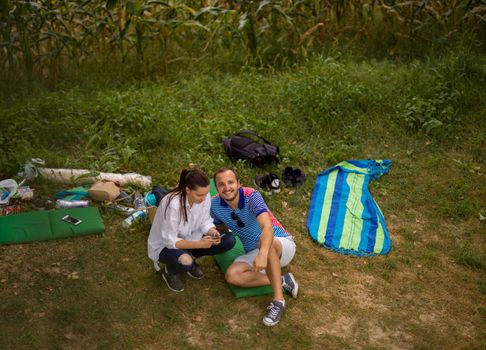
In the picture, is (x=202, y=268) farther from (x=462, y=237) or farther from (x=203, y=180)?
(x=462, y=237)

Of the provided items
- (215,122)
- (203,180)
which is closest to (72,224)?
(203,180)

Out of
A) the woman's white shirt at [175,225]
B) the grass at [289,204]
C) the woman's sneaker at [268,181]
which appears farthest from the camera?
the woman's sneaker at [268,181]

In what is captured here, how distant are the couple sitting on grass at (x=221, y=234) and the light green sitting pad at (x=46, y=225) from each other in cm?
95

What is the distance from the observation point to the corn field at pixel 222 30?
7.91 m

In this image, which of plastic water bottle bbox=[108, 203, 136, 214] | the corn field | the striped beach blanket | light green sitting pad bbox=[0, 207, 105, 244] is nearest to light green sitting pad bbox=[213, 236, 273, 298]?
the striped beach blanket

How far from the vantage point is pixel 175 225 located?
4.53m

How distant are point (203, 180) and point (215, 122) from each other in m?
2.63

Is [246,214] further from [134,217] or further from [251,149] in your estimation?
[251,149]

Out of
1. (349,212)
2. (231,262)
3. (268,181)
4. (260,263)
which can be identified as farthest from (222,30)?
(260,263)

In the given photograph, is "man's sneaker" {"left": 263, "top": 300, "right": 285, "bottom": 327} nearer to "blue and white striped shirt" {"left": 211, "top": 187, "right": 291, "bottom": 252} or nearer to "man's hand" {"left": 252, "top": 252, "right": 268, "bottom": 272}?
"man's hand" {"left": 252, "top": 252, "right": 268, "bottom": 272}

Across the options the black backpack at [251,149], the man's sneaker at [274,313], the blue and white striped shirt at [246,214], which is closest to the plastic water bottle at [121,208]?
the blue and white striped shirt at [246,214]

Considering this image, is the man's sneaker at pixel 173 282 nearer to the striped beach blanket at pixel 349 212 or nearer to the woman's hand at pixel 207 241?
the woman's hand at pixel 207 241

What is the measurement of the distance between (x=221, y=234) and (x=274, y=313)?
2.60 ft

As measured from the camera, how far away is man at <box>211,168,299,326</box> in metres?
4.49
